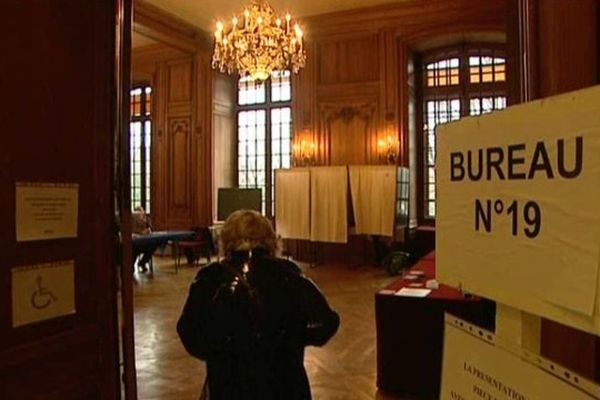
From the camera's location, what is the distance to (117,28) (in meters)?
1.78

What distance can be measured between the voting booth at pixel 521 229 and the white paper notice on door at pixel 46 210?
44.8 inches

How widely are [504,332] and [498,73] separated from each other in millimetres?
10591

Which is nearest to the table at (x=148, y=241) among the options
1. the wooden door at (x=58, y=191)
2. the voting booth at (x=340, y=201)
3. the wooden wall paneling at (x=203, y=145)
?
the wooden wall paneling at (x=203, y=145)

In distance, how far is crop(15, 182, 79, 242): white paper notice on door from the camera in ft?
4.78

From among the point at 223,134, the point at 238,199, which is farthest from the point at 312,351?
the point at 223,134

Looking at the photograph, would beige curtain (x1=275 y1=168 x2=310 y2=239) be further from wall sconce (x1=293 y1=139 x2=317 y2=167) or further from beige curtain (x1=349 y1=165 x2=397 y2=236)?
beige curtain (x1=349 y1=165 x2=397 y2=236)

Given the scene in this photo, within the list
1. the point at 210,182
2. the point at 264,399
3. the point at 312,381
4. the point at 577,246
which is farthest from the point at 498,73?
the point at 577,246

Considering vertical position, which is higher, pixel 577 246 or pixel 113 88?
pixel 113 88

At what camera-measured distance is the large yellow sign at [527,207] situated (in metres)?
0.72

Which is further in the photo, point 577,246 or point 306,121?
point 306,121

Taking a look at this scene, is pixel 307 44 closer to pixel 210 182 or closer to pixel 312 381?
pixel 210 182

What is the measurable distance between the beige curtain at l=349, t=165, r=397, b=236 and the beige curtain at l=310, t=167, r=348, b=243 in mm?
211

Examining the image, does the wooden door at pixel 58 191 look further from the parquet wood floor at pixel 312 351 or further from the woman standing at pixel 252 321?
the parquet wood floor at pixel 312 351

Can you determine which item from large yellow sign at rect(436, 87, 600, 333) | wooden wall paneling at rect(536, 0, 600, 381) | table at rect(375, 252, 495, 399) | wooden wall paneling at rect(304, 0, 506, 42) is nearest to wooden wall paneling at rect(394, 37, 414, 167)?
wooden wall paneling at rect(304, 0, 506, 42)
